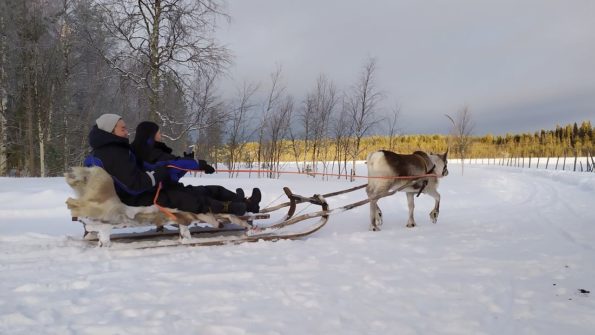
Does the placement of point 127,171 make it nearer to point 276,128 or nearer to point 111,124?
point 111,124

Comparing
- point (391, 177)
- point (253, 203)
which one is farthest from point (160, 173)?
point (391, 177)

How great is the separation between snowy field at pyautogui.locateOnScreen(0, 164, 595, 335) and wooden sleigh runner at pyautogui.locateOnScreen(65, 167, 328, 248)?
235mm

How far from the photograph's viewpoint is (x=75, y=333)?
2717 millimetres

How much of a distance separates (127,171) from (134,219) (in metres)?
0.71

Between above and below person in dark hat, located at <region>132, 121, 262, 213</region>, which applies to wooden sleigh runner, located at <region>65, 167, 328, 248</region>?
below

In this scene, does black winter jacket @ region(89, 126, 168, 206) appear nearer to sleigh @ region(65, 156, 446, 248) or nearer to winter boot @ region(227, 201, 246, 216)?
sleigh @ region(65, 156, 446, 248)

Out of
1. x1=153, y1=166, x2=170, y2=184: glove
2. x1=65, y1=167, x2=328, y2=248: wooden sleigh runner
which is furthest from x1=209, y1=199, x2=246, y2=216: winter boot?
x1=153, y1=166, x2=170, y2=184: glove

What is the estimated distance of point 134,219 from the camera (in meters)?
5.23

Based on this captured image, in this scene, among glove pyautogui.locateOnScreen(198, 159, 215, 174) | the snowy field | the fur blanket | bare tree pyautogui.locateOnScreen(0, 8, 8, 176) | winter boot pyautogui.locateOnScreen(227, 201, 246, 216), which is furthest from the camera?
bare tree pyautogui.locateOnScreen(0, 8, 8, 176)

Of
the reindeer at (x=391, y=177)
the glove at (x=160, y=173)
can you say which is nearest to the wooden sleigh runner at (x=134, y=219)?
the glove at (x=160, y=173)

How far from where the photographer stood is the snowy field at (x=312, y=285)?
2.96 metres

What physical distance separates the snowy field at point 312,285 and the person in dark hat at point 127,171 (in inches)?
26.5

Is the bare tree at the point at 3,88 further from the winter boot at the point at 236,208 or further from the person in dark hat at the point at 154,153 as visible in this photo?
the winter boot at the point at 236,208

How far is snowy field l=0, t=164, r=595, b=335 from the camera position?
117 inches
